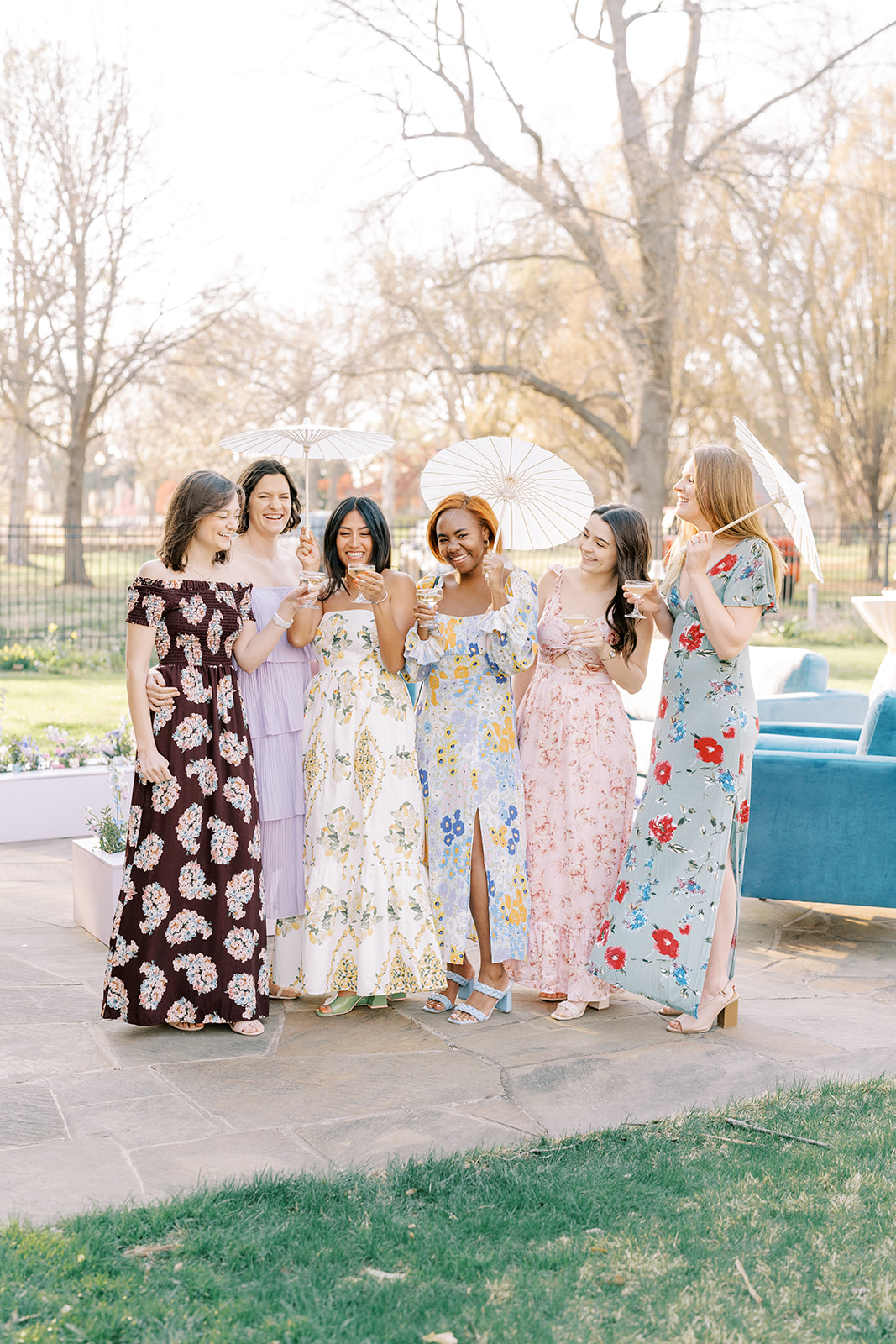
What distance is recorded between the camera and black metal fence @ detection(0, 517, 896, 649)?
1681 cm

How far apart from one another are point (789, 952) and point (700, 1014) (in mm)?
1291

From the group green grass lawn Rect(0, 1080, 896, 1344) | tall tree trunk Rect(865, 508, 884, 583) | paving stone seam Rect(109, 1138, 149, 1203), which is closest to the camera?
green grass lawn Rect(0, 1080, 896, 1344)

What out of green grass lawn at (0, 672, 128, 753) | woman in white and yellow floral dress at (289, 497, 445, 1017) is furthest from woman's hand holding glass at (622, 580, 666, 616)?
green grass lawn at (0, 672, 128, 753)

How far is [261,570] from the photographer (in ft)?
15.6

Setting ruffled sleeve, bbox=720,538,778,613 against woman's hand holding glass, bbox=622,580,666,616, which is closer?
woman's hand holding glass, bbox=622,580,666,616

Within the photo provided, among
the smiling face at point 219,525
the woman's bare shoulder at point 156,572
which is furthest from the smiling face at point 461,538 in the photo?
the woman's bare shoulder at point 156,572

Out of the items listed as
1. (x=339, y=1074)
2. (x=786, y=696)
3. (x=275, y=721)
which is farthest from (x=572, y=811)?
(x=786, y=696)

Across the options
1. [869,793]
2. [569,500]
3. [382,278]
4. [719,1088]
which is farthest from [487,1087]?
[382,278]

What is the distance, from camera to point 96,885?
5.51 meters

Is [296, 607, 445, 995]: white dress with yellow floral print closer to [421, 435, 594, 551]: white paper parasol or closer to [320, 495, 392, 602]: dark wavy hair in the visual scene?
[320, 495, 392, 602]: dark wavy hair

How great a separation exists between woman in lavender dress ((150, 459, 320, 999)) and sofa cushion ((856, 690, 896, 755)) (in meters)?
2.58

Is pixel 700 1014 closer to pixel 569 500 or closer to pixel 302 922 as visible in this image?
pixel 302 922

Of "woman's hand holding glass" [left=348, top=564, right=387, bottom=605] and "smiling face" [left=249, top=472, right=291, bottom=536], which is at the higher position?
"smiling face" [left=249, top=472, right=291, bottom=536]

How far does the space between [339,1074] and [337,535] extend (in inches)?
72.1
